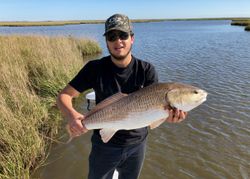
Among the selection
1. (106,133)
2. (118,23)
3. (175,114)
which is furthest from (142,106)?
(118,23)

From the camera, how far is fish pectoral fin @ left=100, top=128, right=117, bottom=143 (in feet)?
9.13

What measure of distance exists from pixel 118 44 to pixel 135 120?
2.46 ft

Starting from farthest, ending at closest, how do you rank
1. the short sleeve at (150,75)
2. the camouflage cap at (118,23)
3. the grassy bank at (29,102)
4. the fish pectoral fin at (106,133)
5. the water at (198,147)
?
the water at (198,147)
the grassy bank at (29,102)
the short sleeve at (150,75)
the camouflage cap at (118,23)
the fish pectoral fin at (106,133)

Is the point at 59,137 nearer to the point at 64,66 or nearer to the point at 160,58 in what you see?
the point at 64,66

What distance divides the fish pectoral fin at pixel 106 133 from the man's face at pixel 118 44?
2.27 ft

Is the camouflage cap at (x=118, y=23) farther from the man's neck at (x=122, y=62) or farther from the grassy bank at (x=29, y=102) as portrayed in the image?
the grassy bank at (x=29, y=102)

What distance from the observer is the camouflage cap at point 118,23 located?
289 cm

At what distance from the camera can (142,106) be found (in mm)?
2654

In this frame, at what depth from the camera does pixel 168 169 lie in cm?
579

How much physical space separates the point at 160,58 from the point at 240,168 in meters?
14.2

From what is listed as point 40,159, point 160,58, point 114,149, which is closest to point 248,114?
point 40,159

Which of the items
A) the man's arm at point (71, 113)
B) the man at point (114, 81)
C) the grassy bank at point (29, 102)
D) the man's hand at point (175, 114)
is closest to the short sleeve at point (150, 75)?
the man at point (114, 81)

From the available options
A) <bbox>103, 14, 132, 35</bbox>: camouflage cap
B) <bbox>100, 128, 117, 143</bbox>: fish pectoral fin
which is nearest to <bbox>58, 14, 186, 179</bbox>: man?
<bbox>103, 14, 132, 35</bbox>: camouflage cap

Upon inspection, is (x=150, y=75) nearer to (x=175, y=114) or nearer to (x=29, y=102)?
(x=175, y=114)
